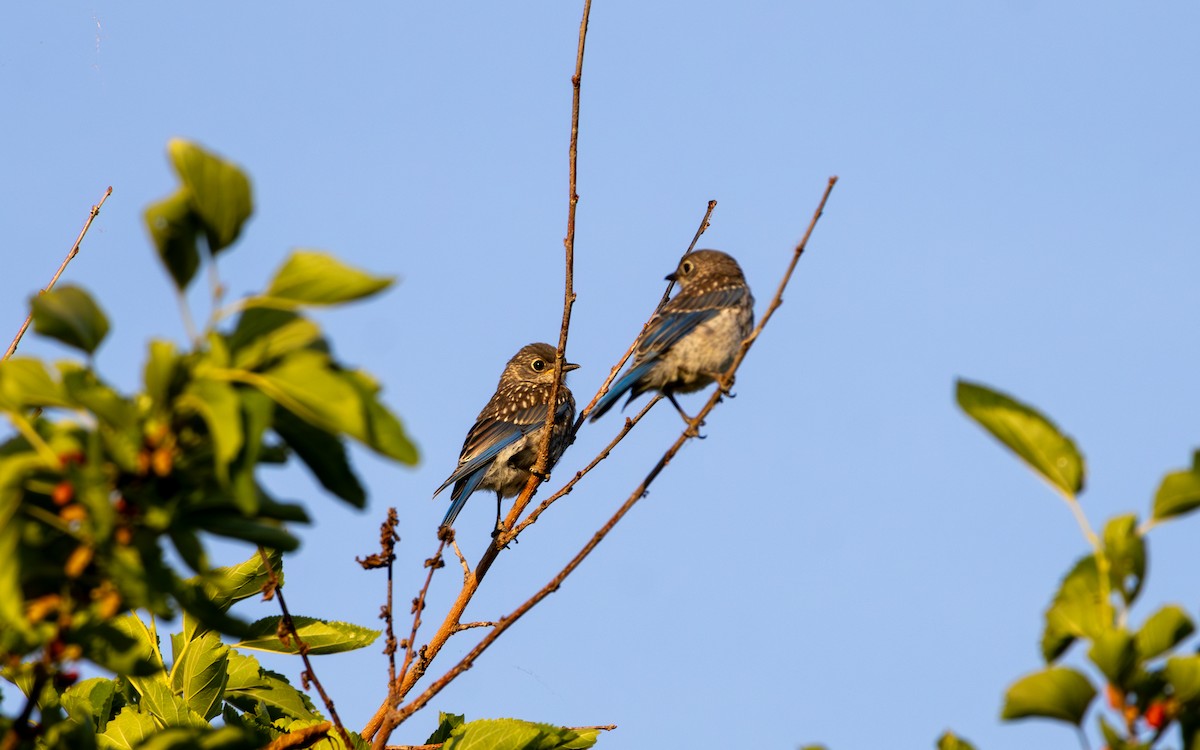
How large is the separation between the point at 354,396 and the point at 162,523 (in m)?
0.43

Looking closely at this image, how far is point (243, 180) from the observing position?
2109 millimetres

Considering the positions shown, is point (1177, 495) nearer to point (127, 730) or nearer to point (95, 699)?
point (127, 730)

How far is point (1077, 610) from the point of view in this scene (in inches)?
92.0

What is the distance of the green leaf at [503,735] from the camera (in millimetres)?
3979

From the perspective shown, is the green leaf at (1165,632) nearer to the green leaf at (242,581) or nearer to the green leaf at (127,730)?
the green leaf at (242,581)

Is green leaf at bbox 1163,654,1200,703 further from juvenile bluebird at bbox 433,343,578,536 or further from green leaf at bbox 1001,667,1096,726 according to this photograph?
juvenile bluebird at bbox 433,343,578,536

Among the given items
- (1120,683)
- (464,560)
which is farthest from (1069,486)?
(464,560)

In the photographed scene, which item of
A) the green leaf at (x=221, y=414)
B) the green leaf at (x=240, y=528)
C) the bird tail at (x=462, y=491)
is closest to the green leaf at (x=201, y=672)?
the green leaf at (x=240, y=528)

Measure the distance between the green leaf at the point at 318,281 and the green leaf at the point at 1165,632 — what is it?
4.76 ft

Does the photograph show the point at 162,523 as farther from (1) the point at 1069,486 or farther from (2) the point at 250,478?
(1) the point at 1069,486

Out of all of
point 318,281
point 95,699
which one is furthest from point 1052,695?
point 95,699

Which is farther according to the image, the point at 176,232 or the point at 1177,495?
the point at 1177,495

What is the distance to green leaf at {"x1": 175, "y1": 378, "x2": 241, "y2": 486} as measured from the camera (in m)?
1.98

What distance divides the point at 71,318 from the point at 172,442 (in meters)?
0.26
